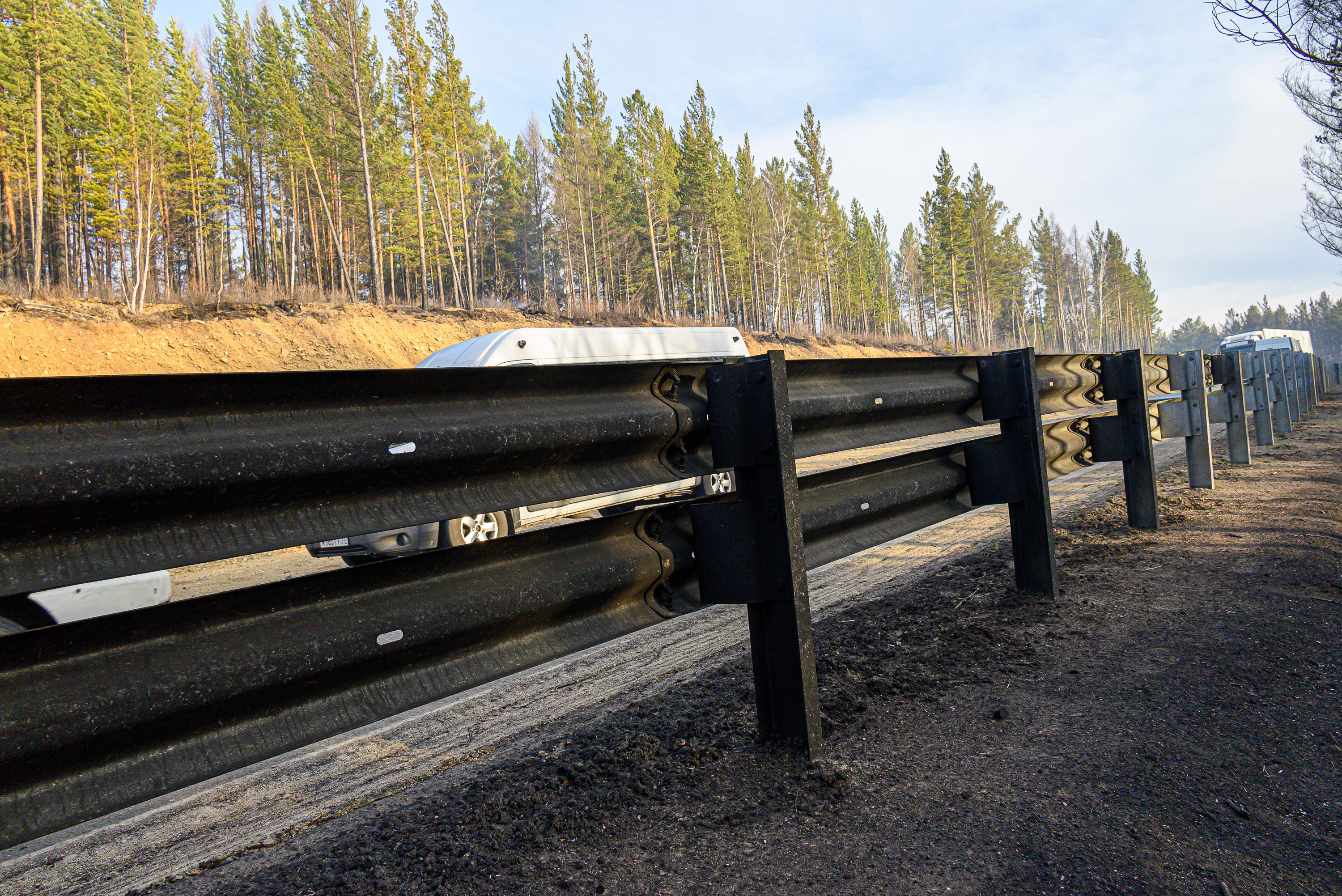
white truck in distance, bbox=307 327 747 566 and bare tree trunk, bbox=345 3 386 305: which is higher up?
bare tree trunk, bbox=345 3 386 305

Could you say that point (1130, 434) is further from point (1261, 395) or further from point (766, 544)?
point (1261, 395)

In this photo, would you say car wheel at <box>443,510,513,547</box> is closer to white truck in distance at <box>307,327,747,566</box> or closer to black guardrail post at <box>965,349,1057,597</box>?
white truck in distance at <box>307,327,747,566</box>

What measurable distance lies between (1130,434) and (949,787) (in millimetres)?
3926

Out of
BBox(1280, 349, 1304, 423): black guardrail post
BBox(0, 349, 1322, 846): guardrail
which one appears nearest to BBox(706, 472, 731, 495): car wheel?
BBox(0, 349, 1322, 846): guardrail

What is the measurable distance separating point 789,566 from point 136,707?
1.68 meters

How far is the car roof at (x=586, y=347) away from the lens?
9633mm

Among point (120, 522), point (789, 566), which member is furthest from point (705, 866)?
point (120, 522)

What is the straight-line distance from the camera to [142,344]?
2305 centimetres

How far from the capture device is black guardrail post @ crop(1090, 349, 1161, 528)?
504 cm

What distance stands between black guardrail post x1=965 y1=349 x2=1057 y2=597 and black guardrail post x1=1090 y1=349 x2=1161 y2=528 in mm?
1557

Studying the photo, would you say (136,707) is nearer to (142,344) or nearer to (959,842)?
(959,842)

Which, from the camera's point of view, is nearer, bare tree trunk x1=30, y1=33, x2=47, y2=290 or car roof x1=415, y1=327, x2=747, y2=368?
car roof x1=415, y1=327, x2=747, y2=368

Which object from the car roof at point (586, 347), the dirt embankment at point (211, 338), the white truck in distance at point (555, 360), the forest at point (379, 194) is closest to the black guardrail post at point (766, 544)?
the white truck in distance at point (555, 360)

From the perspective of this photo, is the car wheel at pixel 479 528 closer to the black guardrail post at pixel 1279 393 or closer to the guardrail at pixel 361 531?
the guardrail at pixel 361 531
